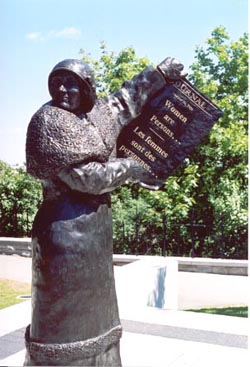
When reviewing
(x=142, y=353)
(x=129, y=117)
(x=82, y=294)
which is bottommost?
(x=142, y=353)

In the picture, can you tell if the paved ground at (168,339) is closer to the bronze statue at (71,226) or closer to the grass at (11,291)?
the bronze statue at (71,226)

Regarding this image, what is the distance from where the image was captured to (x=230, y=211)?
13039 mm

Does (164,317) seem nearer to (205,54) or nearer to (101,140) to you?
(101,140)

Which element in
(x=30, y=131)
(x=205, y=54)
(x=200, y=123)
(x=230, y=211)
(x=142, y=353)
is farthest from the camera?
(x=205, y=54)

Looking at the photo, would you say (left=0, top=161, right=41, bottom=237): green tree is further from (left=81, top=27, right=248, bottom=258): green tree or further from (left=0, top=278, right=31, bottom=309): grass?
(left=0, top=278, right=31, bottom=309): grass

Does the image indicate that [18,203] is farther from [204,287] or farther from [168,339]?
[168,339]

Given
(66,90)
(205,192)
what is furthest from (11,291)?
(66,90)

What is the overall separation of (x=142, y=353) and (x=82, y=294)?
2462mm

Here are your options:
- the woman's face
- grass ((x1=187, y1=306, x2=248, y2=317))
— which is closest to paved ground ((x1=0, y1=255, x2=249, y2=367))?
grass ((x1=187, y1=306, x2=248, y2=317))

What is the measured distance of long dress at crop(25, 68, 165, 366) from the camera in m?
3.09

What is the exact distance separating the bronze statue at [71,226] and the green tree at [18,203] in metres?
13.1

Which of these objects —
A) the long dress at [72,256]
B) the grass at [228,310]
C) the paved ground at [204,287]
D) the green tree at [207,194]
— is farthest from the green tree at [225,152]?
the long dress at [72,256]

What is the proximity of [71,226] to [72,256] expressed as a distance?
187mm

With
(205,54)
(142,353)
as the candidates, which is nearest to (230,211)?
(205,54)
